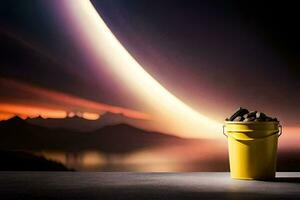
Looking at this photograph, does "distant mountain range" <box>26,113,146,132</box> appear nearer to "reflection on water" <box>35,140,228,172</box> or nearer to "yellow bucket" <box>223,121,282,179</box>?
"reflection on water" <box>35,140,228,172</box>

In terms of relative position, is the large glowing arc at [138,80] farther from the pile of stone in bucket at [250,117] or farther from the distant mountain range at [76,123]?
the pile of stone in bucket at [250,117]

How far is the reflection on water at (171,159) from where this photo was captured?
5145mm

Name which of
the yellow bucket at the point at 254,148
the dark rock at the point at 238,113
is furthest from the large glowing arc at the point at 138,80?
the yellow bucket at the point at 254,148

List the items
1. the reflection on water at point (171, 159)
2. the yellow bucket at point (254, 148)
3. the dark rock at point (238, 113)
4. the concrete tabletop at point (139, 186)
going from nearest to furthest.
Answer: the concrete tabletop at point (139, 186), the yellow bucket at point (254, 148), the dark rock at point (238, 113), the reflection on water at point (171, 159)

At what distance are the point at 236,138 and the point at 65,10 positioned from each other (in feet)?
6.99

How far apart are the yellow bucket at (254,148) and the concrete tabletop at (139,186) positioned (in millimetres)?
144

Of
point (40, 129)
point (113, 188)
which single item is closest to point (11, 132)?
point (40, 129)

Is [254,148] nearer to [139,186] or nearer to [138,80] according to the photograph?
[139,186]

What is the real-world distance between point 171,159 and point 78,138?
0.93 m

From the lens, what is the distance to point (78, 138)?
5.23 metres

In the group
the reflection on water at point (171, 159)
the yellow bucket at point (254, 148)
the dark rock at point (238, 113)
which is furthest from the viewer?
the reflection on water at point (171, 159)

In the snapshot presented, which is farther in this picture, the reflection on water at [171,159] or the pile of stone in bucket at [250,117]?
the reflection on water at [171,159]

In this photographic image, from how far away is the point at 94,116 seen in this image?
17.1ft

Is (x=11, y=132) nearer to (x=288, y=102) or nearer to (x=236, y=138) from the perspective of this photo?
(x=236, y=138)
